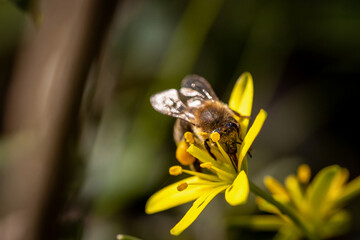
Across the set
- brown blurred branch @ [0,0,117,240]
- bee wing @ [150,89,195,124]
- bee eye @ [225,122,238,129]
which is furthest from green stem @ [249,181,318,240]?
brown blurred branch @ [0,0,117,240]

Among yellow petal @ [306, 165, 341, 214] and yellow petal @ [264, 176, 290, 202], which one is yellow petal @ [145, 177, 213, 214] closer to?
yellow petal @ [264, 176, 290, 202]

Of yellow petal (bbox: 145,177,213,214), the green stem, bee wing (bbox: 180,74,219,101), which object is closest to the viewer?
the green stem

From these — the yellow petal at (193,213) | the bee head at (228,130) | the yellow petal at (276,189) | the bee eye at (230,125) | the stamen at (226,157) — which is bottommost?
the yellow petal at (193,213)

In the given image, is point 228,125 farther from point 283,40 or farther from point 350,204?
point 283,40

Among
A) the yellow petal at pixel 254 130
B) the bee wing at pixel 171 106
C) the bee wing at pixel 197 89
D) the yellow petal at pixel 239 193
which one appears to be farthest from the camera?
the bee wing at pixel 197 89

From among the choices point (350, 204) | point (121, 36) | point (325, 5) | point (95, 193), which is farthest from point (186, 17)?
point (350, 204)

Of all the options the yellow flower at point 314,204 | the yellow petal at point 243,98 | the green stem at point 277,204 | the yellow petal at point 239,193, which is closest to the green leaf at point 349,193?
the yellow flower at point 314,204

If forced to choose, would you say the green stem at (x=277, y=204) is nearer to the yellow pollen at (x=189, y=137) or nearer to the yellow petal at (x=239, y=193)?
the yellow petal at (x=239, y=193)

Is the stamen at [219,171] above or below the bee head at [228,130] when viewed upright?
below
